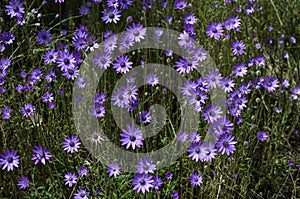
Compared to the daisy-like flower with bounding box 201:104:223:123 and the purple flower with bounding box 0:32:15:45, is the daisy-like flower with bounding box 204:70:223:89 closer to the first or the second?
the daisy-like flower with bounding box 201:104:223:123

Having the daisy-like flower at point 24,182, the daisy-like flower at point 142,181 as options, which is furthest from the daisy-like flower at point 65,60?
the daisy-like flower at point 142,181

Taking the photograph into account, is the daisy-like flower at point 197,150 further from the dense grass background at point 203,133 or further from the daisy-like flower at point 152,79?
the daisy-like flower at point 152,79

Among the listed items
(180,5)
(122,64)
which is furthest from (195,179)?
(180,5)

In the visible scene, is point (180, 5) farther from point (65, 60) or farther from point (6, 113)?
point (6, 113)

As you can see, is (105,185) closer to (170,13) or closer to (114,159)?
(114,159)

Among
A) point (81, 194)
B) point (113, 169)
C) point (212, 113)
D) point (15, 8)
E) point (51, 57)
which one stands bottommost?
point (81, 194)

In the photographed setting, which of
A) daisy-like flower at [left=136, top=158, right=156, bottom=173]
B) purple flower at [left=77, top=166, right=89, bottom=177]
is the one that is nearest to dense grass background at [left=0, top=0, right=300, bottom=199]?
purple flower at [left=77, top=166, right=89, bottom=177]
